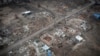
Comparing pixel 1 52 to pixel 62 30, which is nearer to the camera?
pixel 1 52

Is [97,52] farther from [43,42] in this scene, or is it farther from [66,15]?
[66,15]

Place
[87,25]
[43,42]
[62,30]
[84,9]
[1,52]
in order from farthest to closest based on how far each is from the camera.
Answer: [84,9] < [87,25] < [62,30] < [43,42] < [1,52]

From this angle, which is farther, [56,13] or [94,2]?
[94,2]

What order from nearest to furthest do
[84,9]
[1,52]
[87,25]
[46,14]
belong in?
[1,52] → [87,25] → [46,14] → [84,9]

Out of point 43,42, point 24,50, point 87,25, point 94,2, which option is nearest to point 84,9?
point 94,2

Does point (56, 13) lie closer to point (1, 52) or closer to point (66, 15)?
point (66, 15)

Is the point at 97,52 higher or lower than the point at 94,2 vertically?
lower

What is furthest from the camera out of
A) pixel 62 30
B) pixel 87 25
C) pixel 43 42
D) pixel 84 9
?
pixel 84 9

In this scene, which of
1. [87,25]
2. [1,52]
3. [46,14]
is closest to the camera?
[1,52]

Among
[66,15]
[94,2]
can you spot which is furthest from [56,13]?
[94,2]
